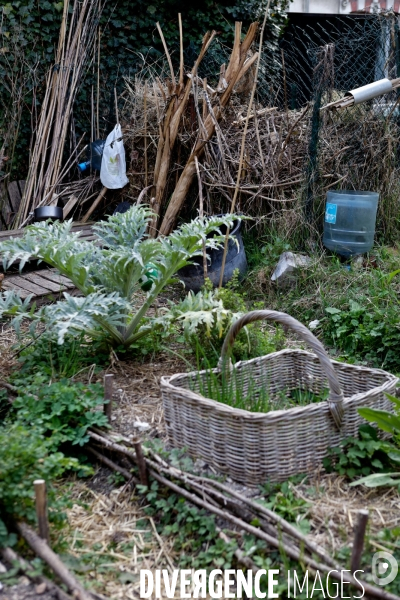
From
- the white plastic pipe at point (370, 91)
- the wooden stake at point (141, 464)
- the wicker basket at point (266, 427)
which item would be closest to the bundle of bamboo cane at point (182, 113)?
the white plastic pipe at point (370, 91)

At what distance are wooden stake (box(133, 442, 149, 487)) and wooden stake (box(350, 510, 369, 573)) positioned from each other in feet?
3.17

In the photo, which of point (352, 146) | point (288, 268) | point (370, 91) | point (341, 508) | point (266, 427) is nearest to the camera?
point (341, 508)

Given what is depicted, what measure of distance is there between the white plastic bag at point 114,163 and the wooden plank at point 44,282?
1.74 meters

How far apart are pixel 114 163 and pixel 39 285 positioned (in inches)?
85.5

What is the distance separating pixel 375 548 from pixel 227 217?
2.37 metres

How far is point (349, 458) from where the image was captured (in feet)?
8.93

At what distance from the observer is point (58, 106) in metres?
7.35

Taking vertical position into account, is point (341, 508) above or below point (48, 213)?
below

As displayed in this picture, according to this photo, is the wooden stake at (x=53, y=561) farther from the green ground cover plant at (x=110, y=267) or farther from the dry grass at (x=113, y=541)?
the green ground cover plant at (x=110, y=267)

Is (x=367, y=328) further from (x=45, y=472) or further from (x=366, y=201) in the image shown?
(x=45, y=472)

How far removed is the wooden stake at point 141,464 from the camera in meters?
2.65

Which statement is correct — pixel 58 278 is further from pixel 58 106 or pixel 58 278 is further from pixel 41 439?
pixel 58 106

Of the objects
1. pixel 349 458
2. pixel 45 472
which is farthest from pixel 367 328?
pixel 45 472

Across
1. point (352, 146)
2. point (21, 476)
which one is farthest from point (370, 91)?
point (21, 476)
